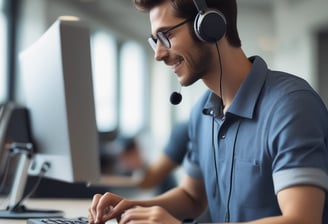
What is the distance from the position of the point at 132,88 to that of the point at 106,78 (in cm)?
143

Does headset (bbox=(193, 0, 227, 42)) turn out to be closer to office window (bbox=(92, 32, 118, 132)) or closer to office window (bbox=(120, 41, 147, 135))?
office window (bbox=(92, 32, 118, 132))

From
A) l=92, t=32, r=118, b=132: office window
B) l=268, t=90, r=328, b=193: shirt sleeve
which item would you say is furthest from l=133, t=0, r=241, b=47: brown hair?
l=92, t=32, r=118, b=132: office window

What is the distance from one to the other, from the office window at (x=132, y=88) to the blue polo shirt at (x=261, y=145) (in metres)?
8.42

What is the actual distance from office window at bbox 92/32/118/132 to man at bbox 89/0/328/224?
24.7 feet

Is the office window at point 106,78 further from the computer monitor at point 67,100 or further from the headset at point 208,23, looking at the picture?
the headset at point 208,23

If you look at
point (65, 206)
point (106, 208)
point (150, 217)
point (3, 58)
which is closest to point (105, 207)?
point (106, 208)

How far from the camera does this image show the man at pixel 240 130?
1.22 meters

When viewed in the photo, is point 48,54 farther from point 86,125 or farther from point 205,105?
point 205,105

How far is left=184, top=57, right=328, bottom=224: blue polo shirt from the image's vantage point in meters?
1.24

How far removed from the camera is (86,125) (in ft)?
5.26

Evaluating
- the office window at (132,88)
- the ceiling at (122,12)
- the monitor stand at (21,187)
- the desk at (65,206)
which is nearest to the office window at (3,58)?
the ceiling at (122,12)

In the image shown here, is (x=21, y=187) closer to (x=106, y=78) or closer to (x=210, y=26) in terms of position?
(x=210, y=26)

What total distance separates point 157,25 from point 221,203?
48 cm

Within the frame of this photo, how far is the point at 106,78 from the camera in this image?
9.56 m
